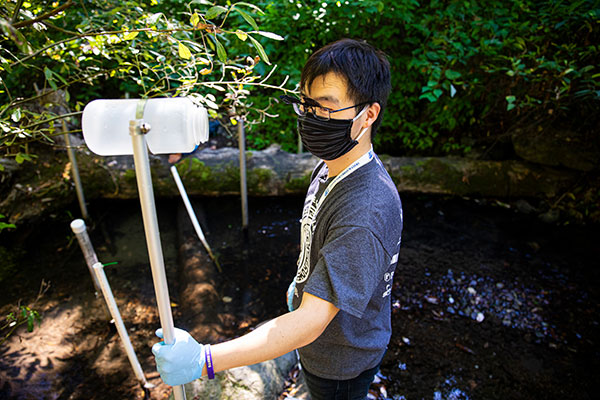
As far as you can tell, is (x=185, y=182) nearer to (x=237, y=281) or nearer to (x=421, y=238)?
(x=237, y=281)

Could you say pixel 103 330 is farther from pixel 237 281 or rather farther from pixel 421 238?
pixel 421 238

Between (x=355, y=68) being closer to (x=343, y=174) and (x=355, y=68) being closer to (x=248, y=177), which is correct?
(x=343, y=174)

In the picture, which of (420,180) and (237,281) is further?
(420,180)

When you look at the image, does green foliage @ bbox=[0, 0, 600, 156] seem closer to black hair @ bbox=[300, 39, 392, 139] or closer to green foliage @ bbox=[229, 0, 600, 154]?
green foliage @ bbox=[229, 0, 600, 154]

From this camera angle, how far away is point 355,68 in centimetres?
121

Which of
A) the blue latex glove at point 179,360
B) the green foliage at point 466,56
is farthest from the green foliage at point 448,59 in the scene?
the blue latex glove at point 179,360

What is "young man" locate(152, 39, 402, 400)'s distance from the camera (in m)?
1.06

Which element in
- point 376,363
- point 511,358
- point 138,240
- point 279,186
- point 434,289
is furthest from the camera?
point 279,186

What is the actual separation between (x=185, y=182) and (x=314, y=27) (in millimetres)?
2876

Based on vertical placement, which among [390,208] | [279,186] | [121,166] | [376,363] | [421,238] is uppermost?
[390,208]

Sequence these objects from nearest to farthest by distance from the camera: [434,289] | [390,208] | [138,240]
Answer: [390,208]
[434,289]
[138,240]

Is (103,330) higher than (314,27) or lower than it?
lower

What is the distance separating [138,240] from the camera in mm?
4090

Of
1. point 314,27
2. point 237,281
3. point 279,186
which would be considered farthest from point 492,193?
point 237,281
